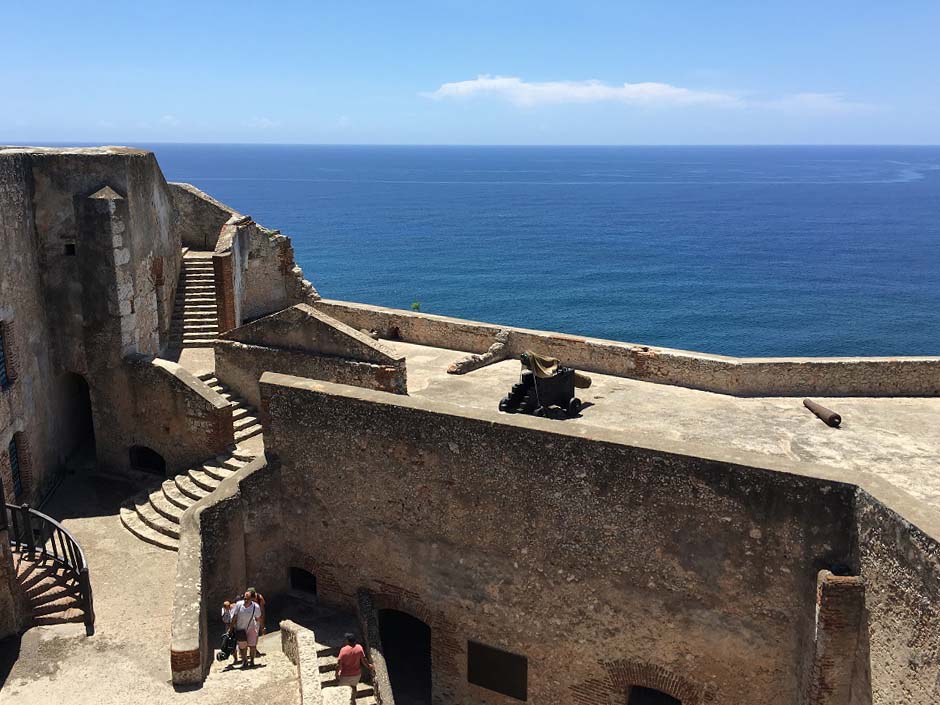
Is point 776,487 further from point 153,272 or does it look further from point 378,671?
point 153,272

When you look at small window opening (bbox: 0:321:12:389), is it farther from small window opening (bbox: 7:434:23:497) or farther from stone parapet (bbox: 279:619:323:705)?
stone parapet (bbox: 279:619:323:705)

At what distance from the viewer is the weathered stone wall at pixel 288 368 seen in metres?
16.5

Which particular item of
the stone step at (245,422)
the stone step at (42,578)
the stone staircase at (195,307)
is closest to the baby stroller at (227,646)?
the stone step at (42,578)

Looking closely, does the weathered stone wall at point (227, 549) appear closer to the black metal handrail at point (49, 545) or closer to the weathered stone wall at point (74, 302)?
the black metal handrail at point (49, 545)

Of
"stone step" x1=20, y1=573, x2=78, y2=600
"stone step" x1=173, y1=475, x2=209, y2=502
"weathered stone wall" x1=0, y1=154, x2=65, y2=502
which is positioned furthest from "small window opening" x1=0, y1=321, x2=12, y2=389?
"stone step" x1=20, y1=573, x2=78, y2=600

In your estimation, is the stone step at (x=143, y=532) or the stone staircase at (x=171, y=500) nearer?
the stone step at (x=143, y=532)

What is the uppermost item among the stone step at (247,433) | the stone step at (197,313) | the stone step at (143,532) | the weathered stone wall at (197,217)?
the weathered stone wall at (197,217)

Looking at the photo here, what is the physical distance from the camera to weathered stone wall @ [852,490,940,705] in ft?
27.6

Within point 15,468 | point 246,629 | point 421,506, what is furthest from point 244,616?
point 15,468

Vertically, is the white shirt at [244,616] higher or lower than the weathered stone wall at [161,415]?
lower

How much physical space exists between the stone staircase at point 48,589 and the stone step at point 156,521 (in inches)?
81.4

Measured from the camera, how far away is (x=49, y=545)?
14.6 m

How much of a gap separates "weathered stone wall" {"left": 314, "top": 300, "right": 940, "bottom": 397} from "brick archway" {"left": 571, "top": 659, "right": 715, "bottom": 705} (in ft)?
26.6

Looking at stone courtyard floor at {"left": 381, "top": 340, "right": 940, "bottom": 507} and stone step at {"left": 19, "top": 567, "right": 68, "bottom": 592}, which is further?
stone courtyard floor at {"left": 381, "top": 340, "right": 940, "bottom": 507}
